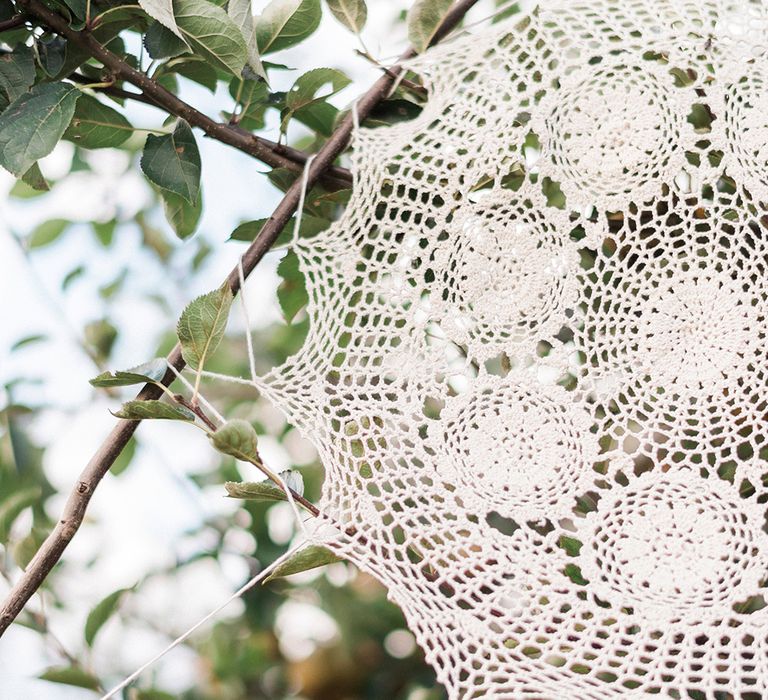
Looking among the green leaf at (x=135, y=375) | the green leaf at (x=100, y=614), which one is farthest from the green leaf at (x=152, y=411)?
the green leaf at (x=100, y=614)

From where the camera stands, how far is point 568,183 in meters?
0.52

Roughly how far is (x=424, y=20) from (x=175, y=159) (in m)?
0.20

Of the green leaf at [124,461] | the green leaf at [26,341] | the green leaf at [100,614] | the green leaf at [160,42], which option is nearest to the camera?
the green leaf at [160,42]

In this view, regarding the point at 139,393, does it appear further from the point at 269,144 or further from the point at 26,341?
Result: the point at 26,341

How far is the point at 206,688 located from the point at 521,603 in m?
0.89

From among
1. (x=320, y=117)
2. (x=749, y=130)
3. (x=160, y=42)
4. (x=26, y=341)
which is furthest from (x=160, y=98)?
(x=26, y=341)

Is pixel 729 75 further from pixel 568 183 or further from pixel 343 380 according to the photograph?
pixel 343 380

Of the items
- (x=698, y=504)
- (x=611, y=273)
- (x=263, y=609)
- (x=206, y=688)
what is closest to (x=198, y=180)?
(x=611, y=273)

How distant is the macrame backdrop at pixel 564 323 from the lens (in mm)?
489

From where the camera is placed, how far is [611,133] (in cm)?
52

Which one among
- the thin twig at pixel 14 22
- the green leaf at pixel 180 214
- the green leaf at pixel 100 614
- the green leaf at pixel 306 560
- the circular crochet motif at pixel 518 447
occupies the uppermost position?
the thin twig at pixel 14 22

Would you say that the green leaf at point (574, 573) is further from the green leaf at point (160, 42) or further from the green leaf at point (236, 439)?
the green leaf at point (160, 42)

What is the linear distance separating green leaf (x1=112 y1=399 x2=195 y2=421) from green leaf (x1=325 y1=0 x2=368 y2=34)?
287mm

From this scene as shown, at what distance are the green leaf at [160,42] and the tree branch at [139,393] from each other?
0.02 meters
